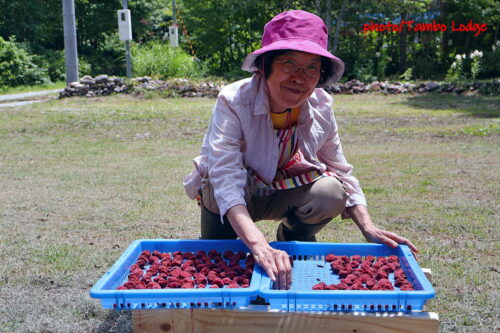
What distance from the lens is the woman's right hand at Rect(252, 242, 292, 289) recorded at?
6.94 ft

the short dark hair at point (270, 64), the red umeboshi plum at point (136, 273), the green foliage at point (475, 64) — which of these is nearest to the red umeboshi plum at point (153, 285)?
the red umeboshi plum at point (136, 273)

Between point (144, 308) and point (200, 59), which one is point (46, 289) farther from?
point (200, 59)

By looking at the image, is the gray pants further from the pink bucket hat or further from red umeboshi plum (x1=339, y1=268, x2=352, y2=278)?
the pink bucket hat

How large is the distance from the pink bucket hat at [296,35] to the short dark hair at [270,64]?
1.4 inches

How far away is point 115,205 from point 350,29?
51.5 feet

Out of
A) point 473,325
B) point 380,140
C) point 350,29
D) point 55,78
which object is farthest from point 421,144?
point 55,78

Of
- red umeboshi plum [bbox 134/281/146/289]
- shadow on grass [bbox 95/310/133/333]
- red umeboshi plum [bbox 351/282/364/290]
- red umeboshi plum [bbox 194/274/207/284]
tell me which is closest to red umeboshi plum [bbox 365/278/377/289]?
red umeboshi plum [bbox 351/282/364/290]

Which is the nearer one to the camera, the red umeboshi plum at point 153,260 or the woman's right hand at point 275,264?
the woman's right hand at point 275,264

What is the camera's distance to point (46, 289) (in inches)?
115

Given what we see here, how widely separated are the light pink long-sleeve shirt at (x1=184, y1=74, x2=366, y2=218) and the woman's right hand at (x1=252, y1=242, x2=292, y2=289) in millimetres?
249

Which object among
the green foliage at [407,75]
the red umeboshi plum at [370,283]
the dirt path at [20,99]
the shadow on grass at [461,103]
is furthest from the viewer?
the green foliage at [407,75]

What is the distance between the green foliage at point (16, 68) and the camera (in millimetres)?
18469

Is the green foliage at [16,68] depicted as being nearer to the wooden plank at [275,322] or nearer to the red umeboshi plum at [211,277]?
the red umeboshi plum at [211,277]

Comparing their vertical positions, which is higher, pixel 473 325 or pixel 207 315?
pixel 207 315
